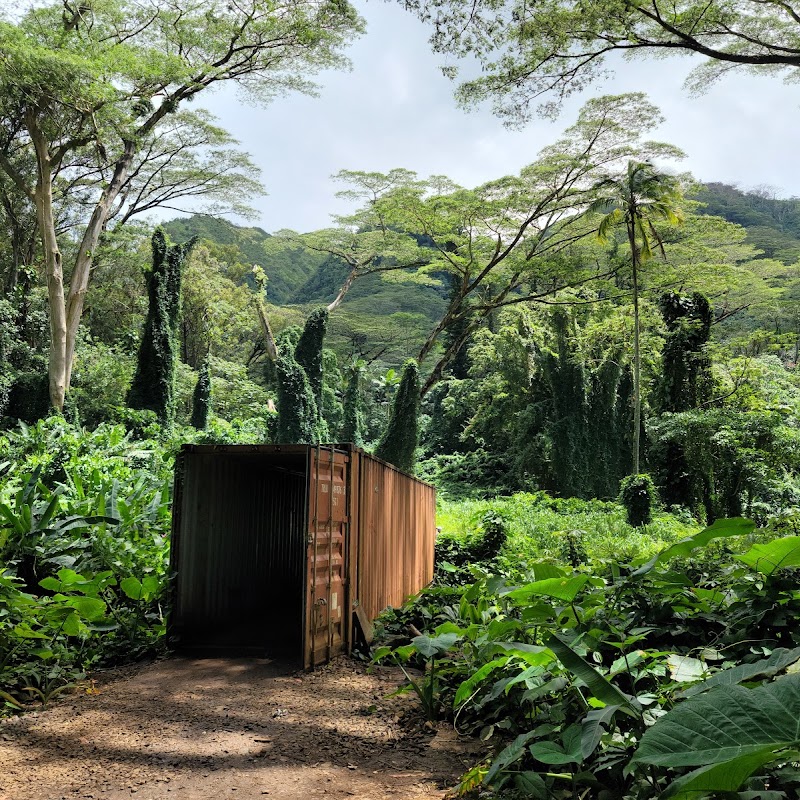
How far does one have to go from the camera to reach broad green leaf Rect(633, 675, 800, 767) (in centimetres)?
122

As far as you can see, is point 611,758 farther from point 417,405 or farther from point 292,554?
point 417,405

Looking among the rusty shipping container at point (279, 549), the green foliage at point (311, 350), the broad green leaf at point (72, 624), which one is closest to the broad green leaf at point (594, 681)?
the rusty shipping container at point (279, 549)

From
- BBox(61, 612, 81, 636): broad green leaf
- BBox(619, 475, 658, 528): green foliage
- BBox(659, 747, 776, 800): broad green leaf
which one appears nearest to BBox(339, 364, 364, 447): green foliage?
BBox(619, 475, 658, 528): green foliage

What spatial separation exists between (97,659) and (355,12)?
17.6 metres

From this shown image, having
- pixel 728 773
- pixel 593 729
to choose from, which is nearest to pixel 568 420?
pixel 593 729

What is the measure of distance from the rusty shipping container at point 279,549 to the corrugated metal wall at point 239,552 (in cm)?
1

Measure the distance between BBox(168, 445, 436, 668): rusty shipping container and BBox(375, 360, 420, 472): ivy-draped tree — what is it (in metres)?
13.6

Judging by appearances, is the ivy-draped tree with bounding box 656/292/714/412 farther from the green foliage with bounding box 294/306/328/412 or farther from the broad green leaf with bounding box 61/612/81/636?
the broad green leaf with bounding box 61/612/81/636

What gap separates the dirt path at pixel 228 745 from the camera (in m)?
2.95

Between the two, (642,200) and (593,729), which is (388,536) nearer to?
(593,729)

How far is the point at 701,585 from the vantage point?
3.49 metres

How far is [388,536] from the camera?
22.4ft

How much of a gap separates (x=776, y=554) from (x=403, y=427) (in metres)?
19.1

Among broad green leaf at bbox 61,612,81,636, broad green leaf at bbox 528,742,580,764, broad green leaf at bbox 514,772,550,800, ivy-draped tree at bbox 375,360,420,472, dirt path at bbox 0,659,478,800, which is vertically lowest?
dirt path at bbox 0,659,478,800
